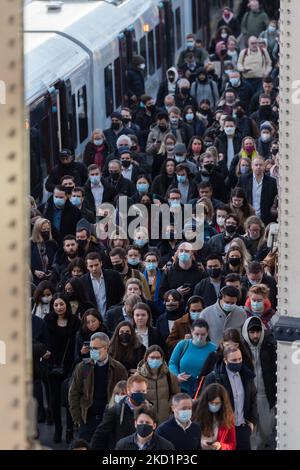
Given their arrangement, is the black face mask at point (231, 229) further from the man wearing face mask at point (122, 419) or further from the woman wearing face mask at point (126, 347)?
the man wearing face mask at point (122, 419)

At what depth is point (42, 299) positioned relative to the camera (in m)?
13.8

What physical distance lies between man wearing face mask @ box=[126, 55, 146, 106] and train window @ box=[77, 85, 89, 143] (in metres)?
2.49

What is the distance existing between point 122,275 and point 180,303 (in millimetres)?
1450

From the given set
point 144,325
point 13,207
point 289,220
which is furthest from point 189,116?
point 13,207

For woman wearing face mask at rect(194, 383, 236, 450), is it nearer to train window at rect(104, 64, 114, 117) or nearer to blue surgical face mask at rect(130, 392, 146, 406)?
blue surgical face mask at rect(130, 392, 146, 406)

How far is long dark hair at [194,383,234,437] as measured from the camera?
10.8 m

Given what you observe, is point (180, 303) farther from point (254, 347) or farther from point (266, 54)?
point (266, 54)

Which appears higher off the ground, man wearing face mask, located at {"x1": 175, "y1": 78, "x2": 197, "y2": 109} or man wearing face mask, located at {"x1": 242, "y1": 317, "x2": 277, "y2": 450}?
man wearing face mask, located at {"x1": 242, "y1": 317, "x2": 277, "y2": 450}

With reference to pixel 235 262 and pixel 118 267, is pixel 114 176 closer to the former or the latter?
pixel 118 267

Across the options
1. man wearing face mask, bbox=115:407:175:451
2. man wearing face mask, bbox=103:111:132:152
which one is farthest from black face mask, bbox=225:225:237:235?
Answer: man wearing face mask, bbox=103:111:132:152

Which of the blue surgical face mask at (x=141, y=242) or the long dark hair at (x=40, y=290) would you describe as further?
the blue surgical face mask at (x=141, y=242)

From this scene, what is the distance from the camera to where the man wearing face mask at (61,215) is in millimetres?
17094

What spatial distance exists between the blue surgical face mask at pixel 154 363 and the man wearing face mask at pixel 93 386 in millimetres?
503

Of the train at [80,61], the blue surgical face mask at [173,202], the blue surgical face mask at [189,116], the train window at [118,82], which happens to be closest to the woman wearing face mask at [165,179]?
the blue surgical face mask at [173,202]
